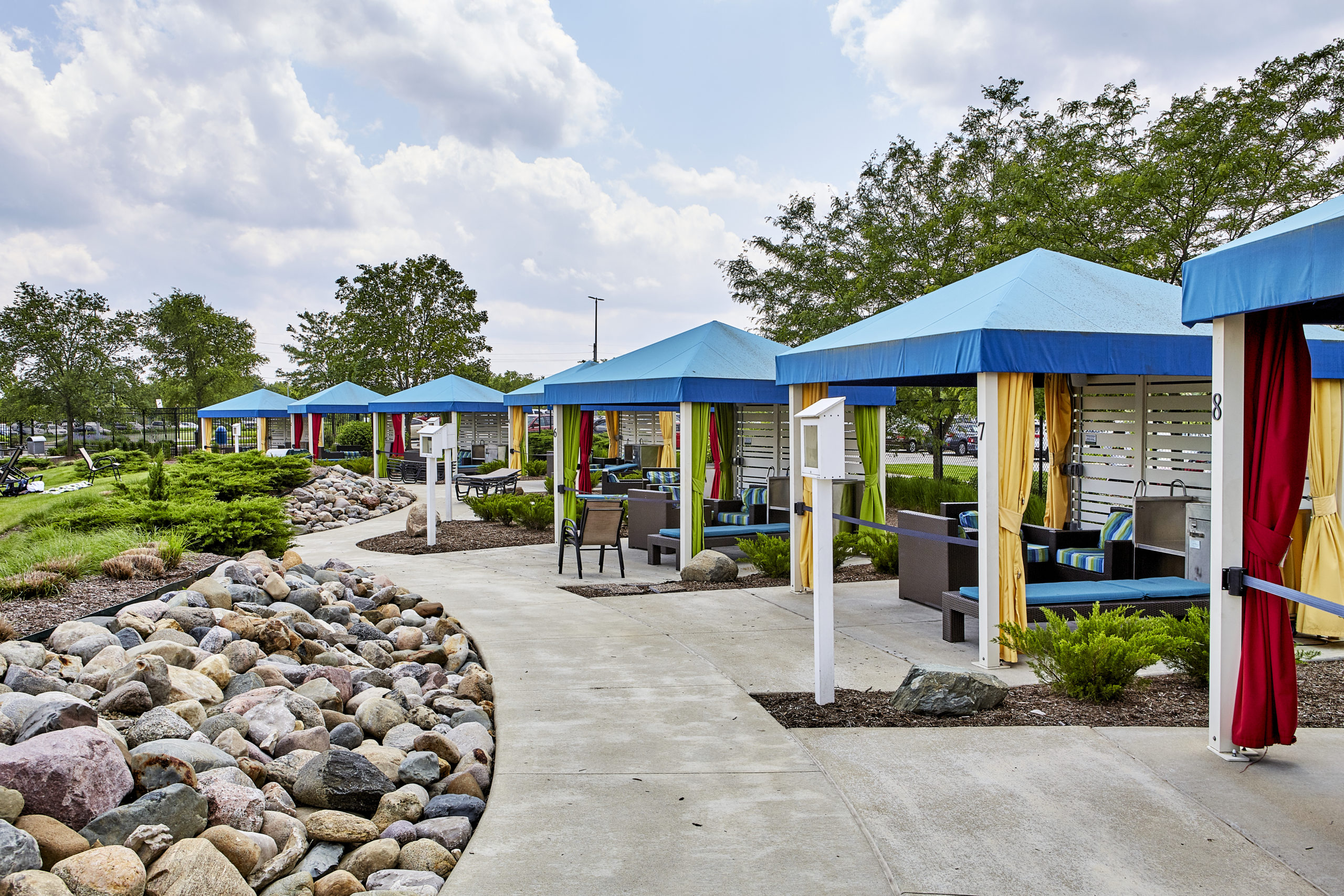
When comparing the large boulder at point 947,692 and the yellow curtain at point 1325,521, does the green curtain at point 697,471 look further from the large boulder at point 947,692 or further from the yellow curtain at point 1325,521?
the yellow curtain at point 1325,521

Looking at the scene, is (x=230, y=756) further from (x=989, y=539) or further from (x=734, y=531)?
(x=734, y=531)

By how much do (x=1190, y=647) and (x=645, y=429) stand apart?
2633cm

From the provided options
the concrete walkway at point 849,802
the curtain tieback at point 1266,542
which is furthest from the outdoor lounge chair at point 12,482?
the curtain tieback at point 1266,542

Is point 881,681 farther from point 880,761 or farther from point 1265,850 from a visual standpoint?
point 1265,850

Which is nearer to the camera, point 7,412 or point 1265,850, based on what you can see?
point 1265,850

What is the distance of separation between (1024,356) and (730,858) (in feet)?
13.6

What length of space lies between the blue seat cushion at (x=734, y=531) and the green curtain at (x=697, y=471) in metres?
0.41

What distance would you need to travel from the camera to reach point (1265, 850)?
3381 millimetres

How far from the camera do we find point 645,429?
103ft

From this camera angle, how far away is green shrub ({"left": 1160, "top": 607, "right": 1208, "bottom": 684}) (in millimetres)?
5348

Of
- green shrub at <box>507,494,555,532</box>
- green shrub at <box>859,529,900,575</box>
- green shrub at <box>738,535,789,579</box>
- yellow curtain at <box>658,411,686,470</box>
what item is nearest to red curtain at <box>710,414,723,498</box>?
green shrub at <box>507,494,555,532</box>

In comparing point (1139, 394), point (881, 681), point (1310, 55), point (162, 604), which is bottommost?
point (881, 681)

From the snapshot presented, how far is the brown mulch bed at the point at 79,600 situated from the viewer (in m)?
5.51

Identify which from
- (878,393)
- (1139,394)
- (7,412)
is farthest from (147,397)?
(1139,394)
